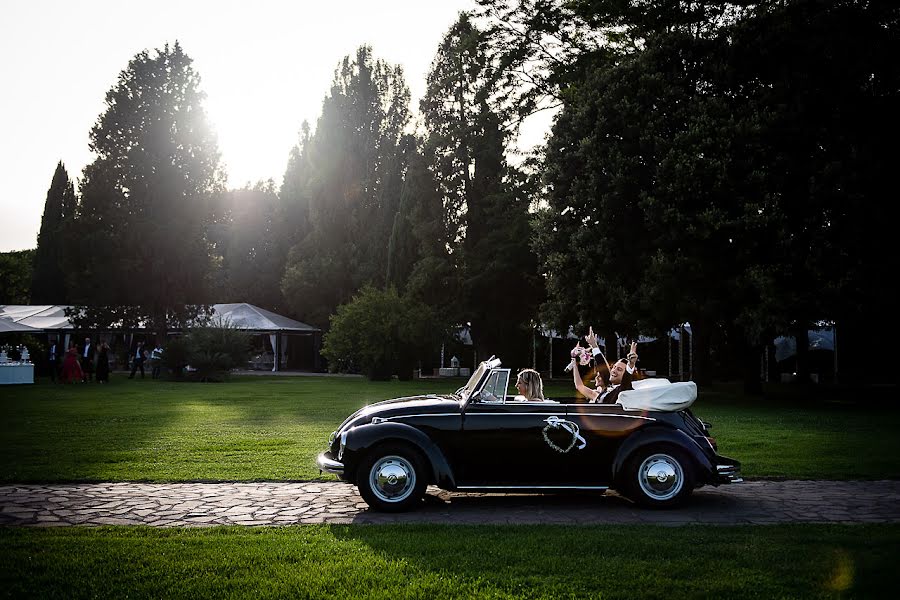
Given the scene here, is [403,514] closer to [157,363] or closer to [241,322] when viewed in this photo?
[157,363]

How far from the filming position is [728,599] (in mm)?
5043

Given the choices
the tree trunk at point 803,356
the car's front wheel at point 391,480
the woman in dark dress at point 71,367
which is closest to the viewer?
the car's front wheel at point 391,480

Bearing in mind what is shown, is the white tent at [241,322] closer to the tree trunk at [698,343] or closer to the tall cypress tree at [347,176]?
the tall cypress tree at [347,176]

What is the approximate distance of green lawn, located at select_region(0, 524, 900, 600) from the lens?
5.21 meters

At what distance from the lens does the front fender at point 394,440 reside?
7.97m

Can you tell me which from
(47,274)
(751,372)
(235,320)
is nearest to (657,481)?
(751,372)

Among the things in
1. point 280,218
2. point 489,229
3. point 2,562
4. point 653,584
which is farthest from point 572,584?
point 280,218

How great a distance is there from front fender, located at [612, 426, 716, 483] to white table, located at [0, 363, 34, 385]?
31139 millimetres

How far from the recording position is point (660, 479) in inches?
319

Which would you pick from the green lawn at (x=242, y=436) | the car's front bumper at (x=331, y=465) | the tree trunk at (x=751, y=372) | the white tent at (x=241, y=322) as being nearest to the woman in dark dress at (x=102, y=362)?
the green lawn at (x=242, y=436)

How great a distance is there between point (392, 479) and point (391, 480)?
0.01 meters

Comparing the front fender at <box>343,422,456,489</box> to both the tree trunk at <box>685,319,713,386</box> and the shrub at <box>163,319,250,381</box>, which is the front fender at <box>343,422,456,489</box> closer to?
the tree trunk at <box>685,319,713,386</box>

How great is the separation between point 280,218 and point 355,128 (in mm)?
12073

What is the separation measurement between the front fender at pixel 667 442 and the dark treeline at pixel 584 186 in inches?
613
